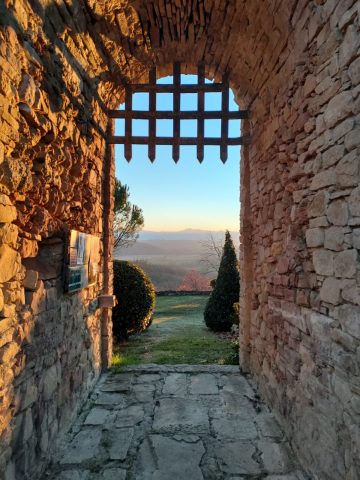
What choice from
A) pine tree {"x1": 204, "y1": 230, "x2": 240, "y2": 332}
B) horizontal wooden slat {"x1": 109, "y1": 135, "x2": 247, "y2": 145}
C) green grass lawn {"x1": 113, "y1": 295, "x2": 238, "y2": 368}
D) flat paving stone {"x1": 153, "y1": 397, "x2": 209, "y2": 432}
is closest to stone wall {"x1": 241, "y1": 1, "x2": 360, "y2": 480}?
horizontal wooden slat {"x1": 109, "y1": 135, "x2": 247, "y2": 145}

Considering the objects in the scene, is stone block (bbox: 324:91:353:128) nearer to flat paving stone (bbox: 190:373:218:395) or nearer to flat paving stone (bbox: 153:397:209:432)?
flat paving stone (bbox: 153:397:209:432)

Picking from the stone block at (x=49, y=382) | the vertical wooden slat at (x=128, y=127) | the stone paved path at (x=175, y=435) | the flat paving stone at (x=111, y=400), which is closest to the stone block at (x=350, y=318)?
the stone paved path at (x=175, y=435)

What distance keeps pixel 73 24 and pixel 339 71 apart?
2023 mm

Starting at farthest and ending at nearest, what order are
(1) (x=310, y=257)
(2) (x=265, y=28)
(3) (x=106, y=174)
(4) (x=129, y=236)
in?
(4) (x=129, y=236) < (3) (x=106, y=174) < (2) (x=265, y=28) < (1) (x=310, y=257)

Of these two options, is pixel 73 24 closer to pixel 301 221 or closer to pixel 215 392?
pixel 301 221

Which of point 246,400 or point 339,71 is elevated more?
point 339,71

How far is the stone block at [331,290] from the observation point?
1958mm

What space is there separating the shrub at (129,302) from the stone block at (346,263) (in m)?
4.51

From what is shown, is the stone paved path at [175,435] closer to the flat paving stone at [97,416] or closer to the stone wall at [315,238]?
the flat paving stone at [97,416]

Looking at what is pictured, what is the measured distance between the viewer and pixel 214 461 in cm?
242

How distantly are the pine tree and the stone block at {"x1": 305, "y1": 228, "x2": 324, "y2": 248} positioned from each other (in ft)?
15.5

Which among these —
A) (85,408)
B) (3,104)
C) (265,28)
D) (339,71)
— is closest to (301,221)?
(339,71)

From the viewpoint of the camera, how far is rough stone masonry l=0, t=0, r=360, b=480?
5.89ft

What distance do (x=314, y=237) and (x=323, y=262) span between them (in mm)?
213
